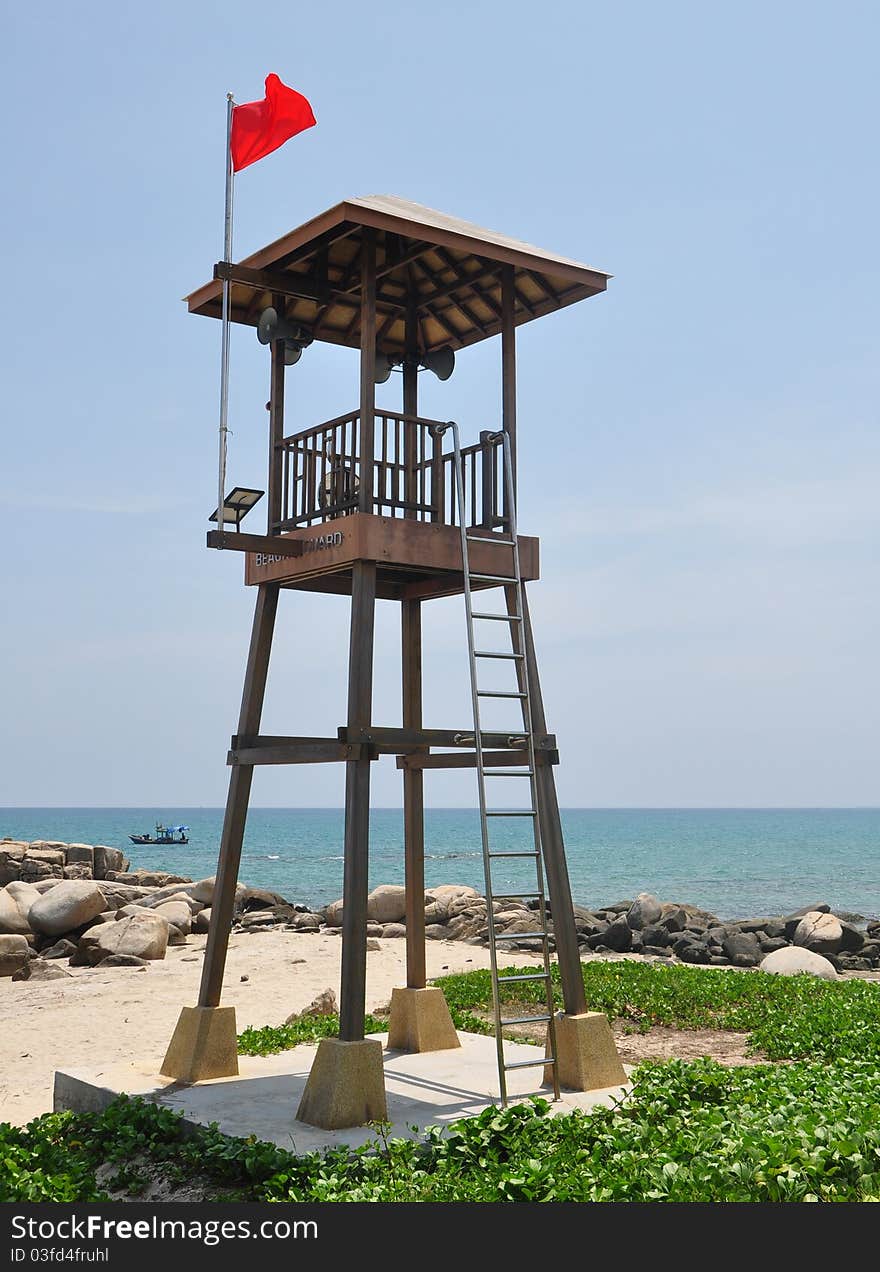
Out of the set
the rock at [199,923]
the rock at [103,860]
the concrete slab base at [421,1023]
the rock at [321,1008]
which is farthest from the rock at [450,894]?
the concrete slab base at [421,1023]

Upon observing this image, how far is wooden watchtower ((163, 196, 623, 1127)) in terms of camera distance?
940 cm

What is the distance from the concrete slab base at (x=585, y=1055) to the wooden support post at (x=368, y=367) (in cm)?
443

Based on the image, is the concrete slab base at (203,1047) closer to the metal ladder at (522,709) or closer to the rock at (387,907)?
the metal ladder at (522,709)

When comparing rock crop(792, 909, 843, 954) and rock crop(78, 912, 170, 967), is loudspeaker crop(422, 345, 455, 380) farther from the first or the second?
rock crop(792, 909, 843, 954)

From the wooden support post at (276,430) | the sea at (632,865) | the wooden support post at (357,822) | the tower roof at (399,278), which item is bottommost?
the sea at (632,865)

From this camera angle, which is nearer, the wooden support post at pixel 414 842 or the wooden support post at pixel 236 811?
the wooden support post at pixel 236 811

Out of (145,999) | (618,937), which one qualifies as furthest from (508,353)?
(618,937)

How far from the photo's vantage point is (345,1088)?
861 cm

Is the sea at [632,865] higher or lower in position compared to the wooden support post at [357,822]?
lower

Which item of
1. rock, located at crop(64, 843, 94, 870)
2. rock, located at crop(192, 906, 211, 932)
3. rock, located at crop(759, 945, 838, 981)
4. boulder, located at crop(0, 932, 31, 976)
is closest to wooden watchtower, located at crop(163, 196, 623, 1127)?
rock, located at crop(759, 945, 838, 981)

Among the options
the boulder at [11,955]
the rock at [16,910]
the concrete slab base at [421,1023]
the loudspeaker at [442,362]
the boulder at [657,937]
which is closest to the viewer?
the concrete slab base at [421,1023]

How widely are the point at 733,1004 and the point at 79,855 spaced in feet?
73.8

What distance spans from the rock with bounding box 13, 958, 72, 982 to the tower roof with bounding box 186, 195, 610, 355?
12093mm

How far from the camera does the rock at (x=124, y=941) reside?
67.6 ft
